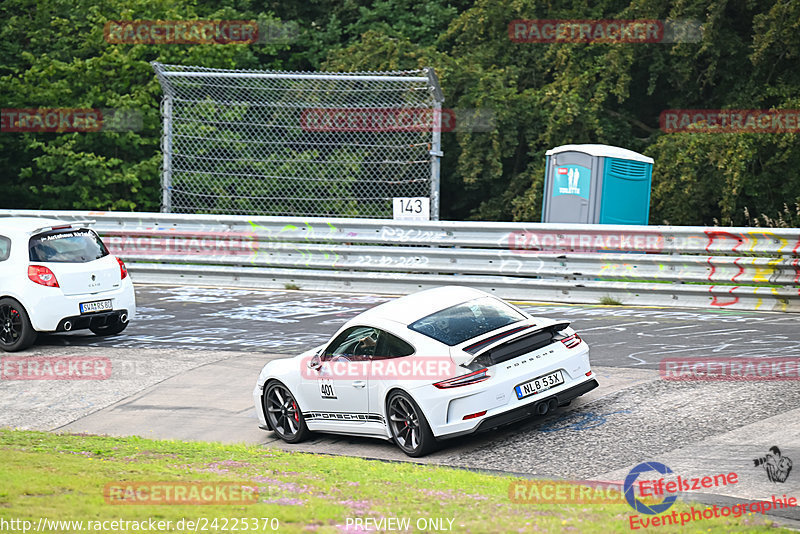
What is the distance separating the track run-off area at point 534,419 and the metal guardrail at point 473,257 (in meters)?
0.38

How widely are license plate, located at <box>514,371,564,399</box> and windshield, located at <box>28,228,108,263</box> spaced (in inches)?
286

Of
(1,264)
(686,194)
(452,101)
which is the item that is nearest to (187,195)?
(1,264)

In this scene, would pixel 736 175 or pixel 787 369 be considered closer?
pixel 787 369

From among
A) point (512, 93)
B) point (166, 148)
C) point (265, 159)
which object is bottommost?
point (265, 159)

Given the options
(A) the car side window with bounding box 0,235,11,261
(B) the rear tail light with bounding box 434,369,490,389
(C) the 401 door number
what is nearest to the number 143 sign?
(A) the car side window with bounding box 0,235,11,261

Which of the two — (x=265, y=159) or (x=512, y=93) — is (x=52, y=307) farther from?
(x=512, y=93)

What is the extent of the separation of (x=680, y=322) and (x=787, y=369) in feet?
9.96

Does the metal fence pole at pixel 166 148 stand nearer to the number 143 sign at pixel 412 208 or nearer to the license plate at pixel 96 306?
the number 143 sign at pixel 412 208

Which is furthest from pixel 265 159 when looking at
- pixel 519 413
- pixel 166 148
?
pixel 519 413

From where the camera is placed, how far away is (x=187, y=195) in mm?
18969

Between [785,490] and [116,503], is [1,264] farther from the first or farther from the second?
[785,490]

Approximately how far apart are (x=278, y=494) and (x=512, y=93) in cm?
1820

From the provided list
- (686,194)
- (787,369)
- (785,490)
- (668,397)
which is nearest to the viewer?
(785,490)

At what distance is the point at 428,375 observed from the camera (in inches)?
350
